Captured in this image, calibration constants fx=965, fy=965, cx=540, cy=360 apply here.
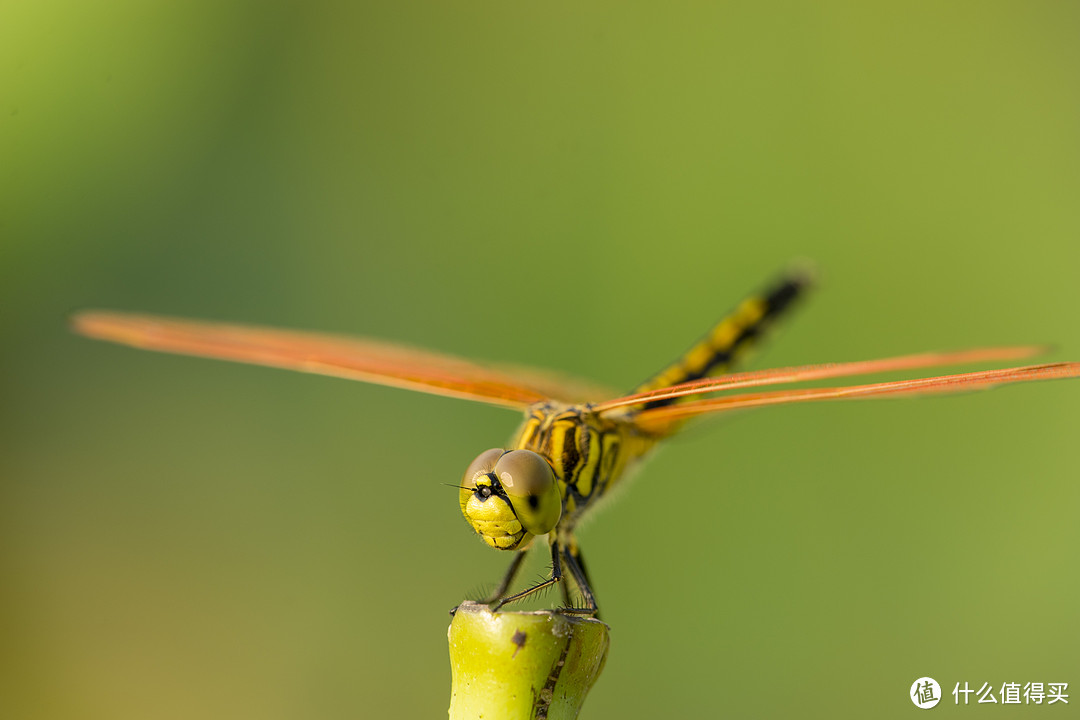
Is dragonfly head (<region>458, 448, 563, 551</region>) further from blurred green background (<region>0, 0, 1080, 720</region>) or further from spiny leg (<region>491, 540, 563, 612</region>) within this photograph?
blurred green background (<region>0, 0, 1080, 720</region>)

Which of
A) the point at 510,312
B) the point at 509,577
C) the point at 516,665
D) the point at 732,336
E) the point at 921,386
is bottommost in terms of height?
the point at 516,665

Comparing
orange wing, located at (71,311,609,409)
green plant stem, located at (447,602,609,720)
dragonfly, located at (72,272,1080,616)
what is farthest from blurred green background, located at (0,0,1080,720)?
green plant stem, located at (447,602,609,720)

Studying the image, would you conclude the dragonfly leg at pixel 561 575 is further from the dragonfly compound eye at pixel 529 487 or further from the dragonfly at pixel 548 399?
the dragonfly compound eye at pixel 529 487

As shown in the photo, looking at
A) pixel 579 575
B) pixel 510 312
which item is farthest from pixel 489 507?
pixel 510 312

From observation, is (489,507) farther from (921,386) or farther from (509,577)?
(921,386)

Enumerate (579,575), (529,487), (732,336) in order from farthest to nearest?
(732,336) < (579,575) < (529,487)

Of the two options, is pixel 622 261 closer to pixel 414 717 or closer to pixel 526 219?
pixel 526 219

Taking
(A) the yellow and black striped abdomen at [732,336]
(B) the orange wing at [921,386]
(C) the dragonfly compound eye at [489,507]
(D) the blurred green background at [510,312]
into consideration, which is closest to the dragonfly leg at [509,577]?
(C) the dragonfly compound eye at [489,507]
